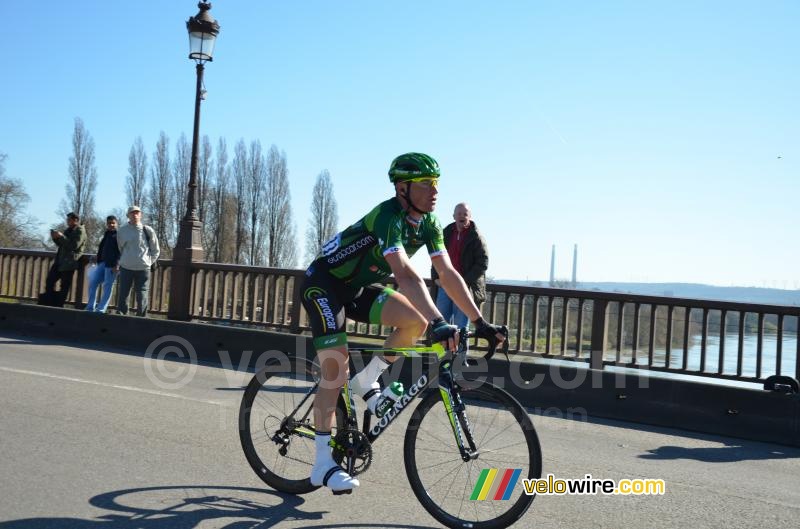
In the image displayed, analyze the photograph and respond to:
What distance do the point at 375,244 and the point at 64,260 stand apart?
37.7ft

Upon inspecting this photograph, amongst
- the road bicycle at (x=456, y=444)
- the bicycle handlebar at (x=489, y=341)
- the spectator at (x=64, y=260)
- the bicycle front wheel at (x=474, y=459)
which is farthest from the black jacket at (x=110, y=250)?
the bicycle handlebar at (x=489, y=341)

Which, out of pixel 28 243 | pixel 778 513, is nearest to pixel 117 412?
pixel 778 513

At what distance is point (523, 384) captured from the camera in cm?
912

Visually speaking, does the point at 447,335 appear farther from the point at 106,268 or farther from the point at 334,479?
the point at 106,268

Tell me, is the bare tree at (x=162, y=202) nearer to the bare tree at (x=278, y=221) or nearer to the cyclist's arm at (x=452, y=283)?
the bare tree at (x=278, y=221)

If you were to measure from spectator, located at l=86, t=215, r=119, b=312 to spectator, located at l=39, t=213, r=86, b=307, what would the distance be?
0.58 m

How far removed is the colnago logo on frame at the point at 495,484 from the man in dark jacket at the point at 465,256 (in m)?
5.64

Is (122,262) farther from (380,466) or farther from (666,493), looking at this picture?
(666,493)

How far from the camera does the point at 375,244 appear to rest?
4496 mm

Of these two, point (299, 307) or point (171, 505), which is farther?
point (299, 307)

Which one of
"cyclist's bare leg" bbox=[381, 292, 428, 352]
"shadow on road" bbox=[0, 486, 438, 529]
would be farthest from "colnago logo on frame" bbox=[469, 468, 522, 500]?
"cyclist's bare leg" bbox=[381, 292, 428, 352]

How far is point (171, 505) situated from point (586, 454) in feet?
11.3

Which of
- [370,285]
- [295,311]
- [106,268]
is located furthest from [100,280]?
[370,285]

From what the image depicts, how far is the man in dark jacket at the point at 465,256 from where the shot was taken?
988cm
